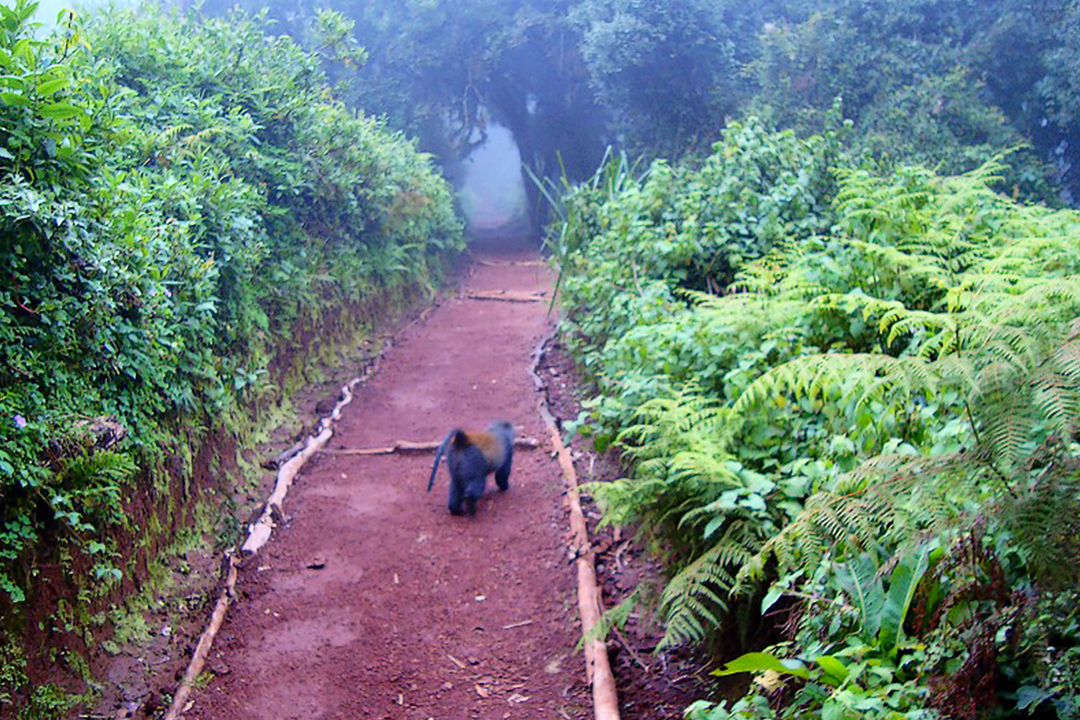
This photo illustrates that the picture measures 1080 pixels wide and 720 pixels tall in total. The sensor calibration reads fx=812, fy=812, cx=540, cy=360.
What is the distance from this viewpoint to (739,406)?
3.46 metres

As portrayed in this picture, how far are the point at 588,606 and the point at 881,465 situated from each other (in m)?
2.30

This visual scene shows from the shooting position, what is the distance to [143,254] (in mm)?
4750

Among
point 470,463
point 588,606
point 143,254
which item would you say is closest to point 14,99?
point 143,254

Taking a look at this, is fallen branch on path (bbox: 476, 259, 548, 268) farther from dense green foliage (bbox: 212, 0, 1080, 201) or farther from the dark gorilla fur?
the dark gorilla fur

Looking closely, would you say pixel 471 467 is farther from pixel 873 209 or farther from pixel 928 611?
pixel 928 611

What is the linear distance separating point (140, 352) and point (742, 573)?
3603mm

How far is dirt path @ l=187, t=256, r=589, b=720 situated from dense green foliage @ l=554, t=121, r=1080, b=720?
37.5 inches

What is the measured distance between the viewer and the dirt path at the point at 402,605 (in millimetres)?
3936

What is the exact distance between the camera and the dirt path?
3936 mm

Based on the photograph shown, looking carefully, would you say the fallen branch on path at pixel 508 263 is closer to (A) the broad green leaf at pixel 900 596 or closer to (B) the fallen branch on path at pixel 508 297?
(B) the fallen branch on path at pixel 508 297

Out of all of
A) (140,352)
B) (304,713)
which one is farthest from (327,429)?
(304,713)

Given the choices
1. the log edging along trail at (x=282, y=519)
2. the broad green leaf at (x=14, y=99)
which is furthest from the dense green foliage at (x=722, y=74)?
the broad green leaf at (x=14, y=99)

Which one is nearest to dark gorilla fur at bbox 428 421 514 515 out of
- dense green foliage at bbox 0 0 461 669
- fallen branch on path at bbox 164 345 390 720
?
fallen branch on path at bbox 164 345 390 720

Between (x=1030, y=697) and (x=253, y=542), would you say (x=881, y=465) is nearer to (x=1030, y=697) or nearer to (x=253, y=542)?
(x=1030, y=697)
